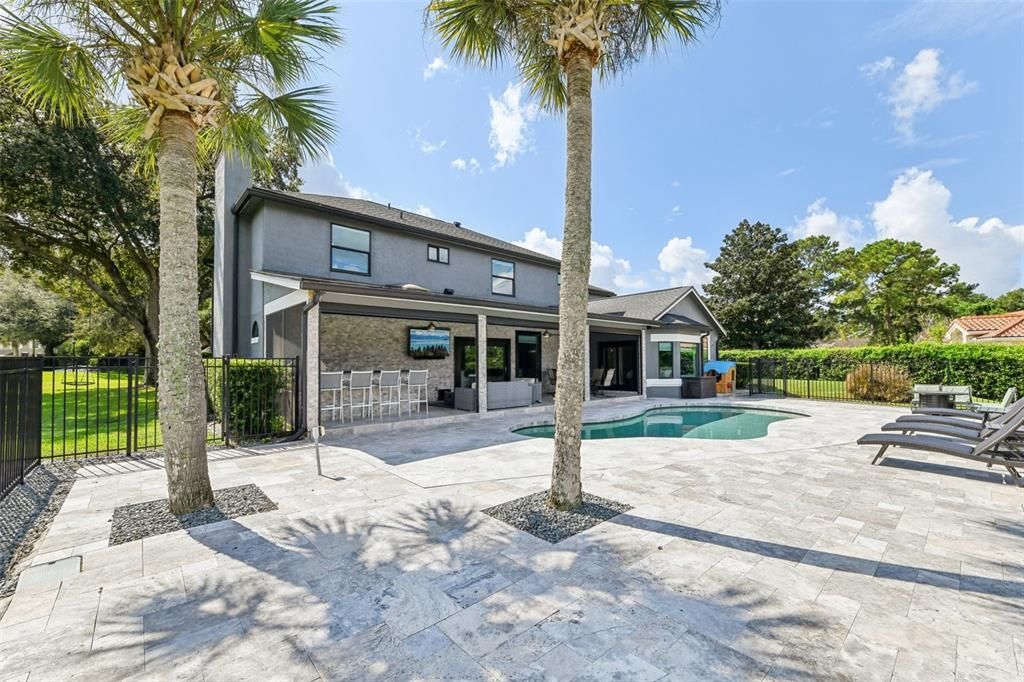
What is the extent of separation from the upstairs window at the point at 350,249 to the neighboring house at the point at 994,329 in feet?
102

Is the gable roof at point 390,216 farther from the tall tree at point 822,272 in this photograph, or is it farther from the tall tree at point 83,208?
the tall tree at point 822,272

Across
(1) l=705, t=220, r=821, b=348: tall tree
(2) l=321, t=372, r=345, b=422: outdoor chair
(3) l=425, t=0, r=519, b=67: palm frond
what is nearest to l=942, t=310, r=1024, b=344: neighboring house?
(1) l=705, t=220, r=821, b=348: tall tree

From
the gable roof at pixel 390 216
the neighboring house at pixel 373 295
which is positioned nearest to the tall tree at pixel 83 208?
the gable roof at pixel 390 216

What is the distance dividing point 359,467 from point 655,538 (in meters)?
4.53

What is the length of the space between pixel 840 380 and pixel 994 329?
13206mm

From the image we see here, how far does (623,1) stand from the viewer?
5180 millimetres

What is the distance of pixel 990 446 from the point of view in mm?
5613

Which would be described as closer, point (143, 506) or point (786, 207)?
point (143, 506)

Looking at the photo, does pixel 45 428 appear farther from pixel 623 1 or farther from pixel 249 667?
pixel 623 1

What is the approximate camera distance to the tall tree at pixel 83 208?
1448 centimetres

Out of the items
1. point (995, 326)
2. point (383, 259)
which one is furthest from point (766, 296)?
point (383, 259)

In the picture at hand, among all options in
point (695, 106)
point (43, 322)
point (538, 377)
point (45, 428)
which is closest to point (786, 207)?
point (695, 106)

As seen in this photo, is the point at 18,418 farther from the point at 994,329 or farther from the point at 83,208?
the point at 994,329

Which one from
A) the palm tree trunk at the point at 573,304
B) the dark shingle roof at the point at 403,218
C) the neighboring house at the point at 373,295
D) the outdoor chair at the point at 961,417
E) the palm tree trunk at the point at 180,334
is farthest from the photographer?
the dark shingle roof at the point at 403,218
